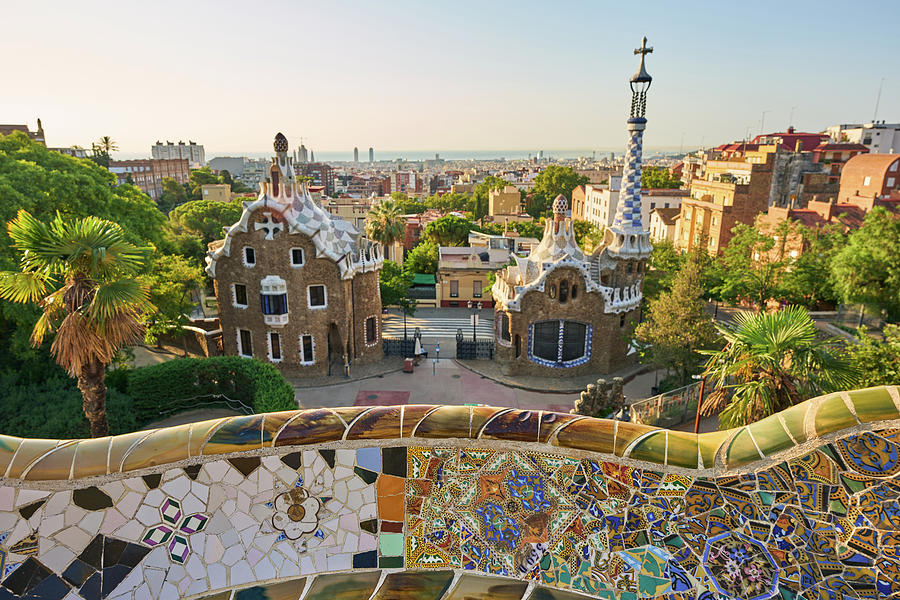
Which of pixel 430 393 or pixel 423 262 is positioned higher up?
pixel 423 262

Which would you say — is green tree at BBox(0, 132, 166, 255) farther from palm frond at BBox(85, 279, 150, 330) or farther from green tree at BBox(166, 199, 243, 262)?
green tree at BBox(166, 199, 243, 262)

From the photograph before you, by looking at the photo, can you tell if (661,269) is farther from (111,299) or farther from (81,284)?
(81,284)

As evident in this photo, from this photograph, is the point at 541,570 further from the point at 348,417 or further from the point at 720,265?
the point at 720,265

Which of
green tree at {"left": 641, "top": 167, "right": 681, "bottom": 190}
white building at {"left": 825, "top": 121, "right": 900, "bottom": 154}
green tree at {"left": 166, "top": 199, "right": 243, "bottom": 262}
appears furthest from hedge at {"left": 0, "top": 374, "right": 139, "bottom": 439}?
white building at {"left": 825, "top": 121, "right": 900, "bottom": 154}

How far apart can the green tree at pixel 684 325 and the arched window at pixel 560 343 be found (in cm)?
465

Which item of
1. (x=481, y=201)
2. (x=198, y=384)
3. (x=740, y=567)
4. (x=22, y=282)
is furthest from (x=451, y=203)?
(x=740, y=567)

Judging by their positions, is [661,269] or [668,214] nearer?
[661,269]

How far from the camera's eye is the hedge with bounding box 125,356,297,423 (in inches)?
726

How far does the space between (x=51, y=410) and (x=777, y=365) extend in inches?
733

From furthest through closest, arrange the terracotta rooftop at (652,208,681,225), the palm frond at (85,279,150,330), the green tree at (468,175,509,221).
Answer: the green tree at (468,175,509,221) < the terracotta rooftop at (652,208,681,225) < the palm frond at (85,279,150,330)

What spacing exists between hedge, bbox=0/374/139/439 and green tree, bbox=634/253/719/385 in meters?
18.2

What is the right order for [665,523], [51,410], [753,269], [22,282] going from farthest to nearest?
[753,269] → [51,410] → [22,282] → [665,523]

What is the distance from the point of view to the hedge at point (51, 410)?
1523 cm

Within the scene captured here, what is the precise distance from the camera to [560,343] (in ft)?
81.3
